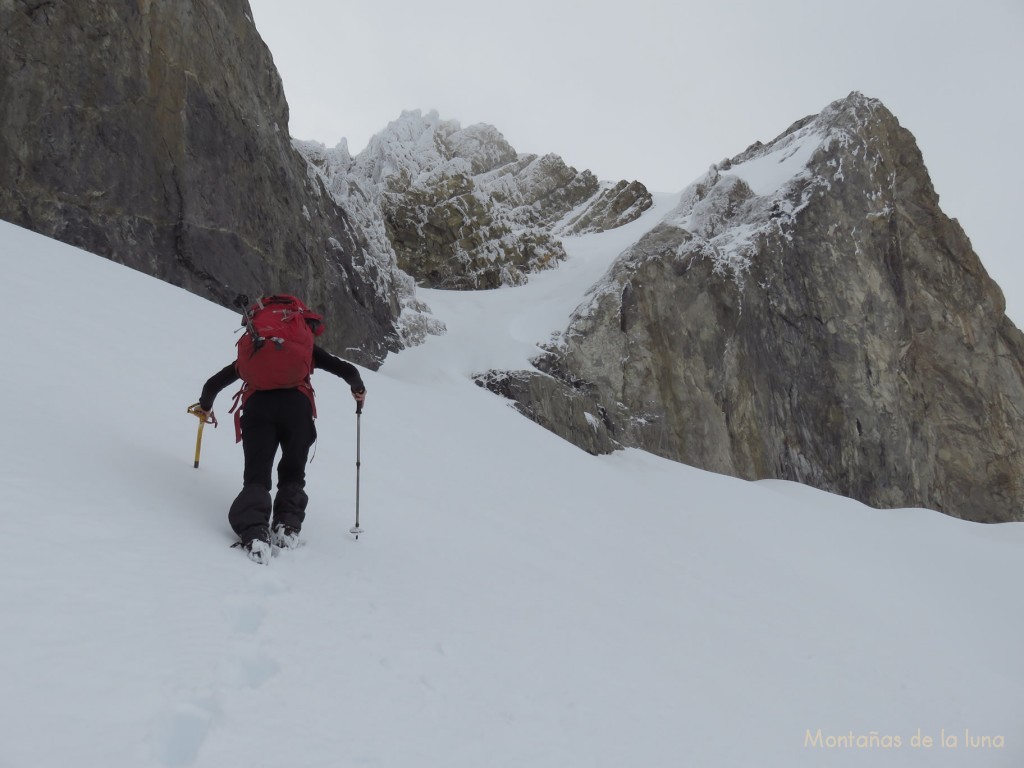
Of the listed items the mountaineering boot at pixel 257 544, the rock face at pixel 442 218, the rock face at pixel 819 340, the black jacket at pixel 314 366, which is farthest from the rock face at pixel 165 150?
the mountaineering boot at pixel 257 544

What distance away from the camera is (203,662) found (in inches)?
115

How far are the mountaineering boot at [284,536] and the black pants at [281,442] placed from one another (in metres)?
0.03

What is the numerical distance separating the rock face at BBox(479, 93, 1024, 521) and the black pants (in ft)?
47.0

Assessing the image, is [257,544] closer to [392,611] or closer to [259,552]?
[259,552]

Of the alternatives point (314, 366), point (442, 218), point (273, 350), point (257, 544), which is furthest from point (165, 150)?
point (442, 218)

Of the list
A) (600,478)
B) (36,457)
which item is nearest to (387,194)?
(600,478)

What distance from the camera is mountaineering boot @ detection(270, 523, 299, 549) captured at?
4.52 meters

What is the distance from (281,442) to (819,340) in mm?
23622

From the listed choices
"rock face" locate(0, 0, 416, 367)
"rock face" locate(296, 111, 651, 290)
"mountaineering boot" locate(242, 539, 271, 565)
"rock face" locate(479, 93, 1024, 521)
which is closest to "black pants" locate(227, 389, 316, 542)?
"mountaineering boot" locate(242, 539, 271, 565)

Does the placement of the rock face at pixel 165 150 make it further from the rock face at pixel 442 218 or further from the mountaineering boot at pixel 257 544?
the mountaineering boot at pixel 257 544

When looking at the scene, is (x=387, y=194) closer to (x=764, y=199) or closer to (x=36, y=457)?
(x=764, y=199)

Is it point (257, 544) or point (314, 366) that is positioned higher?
point (314, 366)

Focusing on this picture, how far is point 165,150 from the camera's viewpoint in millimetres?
13703

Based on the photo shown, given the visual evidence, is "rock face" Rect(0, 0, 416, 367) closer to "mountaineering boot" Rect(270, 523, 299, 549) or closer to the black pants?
the black pants
